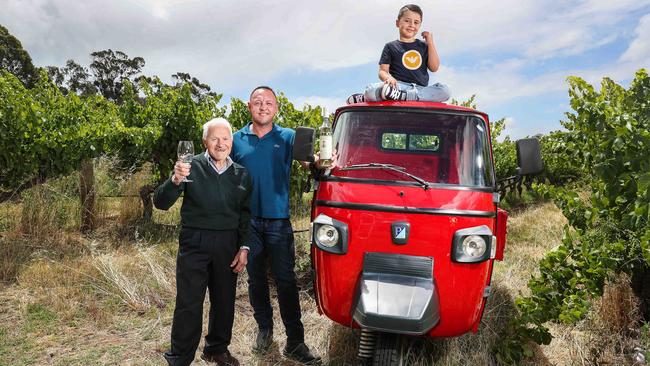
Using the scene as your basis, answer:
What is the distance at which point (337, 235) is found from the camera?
354 centimetres

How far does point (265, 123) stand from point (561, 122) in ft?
12.4

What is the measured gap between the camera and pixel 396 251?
11.3 ft

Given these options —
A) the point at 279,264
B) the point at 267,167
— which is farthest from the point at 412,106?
the point at 279,264

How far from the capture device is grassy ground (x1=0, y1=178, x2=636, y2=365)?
14.0ft

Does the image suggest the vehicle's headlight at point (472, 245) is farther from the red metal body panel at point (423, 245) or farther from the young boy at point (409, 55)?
the young boy at point (409, 55)

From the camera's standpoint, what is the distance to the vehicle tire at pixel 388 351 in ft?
10.9

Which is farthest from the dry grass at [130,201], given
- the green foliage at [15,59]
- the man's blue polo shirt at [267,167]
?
the green foliage at [15,59]

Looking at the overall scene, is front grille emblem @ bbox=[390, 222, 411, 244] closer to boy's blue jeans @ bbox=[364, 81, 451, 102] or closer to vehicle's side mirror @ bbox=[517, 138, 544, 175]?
vehicle's side mirror @ bbox=[517, 138, 544, 175]

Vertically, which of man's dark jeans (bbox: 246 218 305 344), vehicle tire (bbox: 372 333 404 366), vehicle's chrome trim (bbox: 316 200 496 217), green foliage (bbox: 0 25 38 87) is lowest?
vehicle tire (bbox: 372 333 404 366)

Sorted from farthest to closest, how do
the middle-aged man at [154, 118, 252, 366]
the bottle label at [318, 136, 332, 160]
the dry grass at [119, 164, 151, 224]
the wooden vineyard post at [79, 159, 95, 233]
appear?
1. the dry grass at [119, 164, 151, 224]
2. the wooden vineyard post at [79, 159, 95, 233]
3. the bottle label at [318, 136, 332, 160]
4. the middle-aged man at [154, 118, 252, 366]

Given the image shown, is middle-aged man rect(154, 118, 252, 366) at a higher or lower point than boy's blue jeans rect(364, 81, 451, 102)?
lower

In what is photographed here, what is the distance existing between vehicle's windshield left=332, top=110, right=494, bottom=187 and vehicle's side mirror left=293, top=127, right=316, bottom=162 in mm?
231

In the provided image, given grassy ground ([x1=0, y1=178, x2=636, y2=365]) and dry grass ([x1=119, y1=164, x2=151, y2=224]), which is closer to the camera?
grassy ground ([x1=0, y1=178, x2=636, y2=365])

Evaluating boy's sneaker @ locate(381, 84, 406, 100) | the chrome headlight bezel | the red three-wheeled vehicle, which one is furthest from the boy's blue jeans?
the chrome headlight bezel
